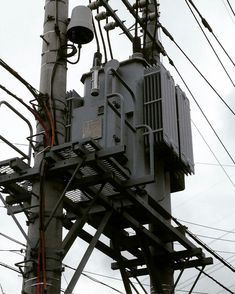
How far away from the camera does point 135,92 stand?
35.6ft

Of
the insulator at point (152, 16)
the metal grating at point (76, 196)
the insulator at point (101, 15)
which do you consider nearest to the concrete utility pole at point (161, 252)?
the metal grating at point (76, 196)

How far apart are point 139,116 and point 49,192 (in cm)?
294

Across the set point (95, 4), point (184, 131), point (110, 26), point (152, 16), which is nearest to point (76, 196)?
point (184, 131)

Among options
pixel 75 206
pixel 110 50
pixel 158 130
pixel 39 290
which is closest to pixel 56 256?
pixel 39 290

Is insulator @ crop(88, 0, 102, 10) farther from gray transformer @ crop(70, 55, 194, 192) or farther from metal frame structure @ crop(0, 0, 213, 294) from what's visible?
gray transformer @ crop(70, 55, 194, 192)

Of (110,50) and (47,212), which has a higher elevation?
(110,50)

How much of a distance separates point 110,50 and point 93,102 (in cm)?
174

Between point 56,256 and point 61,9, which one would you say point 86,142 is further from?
point 61,9

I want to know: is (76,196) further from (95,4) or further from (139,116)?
(95,4)

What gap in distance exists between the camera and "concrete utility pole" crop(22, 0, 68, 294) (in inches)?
297

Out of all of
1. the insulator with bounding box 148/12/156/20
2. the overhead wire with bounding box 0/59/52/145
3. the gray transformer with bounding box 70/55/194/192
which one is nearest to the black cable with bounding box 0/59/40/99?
the overhead wire with bounding box 0/59/52/145

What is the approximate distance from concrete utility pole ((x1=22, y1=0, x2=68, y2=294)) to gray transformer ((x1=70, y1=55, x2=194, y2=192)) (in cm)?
78

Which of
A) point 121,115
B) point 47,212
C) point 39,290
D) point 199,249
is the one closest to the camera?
point 39,290

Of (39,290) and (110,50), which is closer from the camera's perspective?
(39,290)
